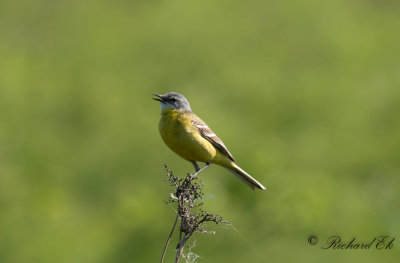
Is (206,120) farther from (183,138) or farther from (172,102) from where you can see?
(183,138)

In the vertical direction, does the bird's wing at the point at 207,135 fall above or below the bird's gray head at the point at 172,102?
below

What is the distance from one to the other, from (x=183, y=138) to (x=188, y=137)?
57 millimetres

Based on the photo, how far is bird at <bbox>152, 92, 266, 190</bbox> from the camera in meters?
6.50

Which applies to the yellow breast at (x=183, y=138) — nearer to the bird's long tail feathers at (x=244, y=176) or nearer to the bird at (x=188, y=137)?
the bird at (x=188, y=137)

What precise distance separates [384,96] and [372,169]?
12.0ft

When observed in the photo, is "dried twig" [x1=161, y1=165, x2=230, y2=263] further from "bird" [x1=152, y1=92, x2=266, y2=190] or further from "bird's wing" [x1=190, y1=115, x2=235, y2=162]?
"bird's wing" [x1=190, y1=115, x2=235, y2=162]

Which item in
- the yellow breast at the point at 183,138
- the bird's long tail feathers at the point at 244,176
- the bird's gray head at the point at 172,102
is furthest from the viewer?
the bird's long tail feathers at the point at 244,176

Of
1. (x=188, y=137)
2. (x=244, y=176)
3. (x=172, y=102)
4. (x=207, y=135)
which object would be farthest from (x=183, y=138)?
(x=244, y=176)

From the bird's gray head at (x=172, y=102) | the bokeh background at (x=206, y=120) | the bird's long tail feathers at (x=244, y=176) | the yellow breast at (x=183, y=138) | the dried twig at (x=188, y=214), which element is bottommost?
the dried twig at (x=188, y=214)

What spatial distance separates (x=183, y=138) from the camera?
6.48 meters

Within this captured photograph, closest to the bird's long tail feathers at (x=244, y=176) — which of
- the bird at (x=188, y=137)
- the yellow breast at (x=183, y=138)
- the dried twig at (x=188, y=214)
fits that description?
the bird at (x=188, y=137)

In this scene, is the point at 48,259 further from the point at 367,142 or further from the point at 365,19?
the point at 365,19

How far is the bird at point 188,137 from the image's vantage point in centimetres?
650

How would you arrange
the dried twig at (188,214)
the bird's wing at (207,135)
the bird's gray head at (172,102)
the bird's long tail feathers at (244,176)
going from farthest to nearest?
the bird's long tail feathers at (244,176) < the bird's gray head at (172,102) < the bird's wing at (207,135) < the dried twig at (188,214)
